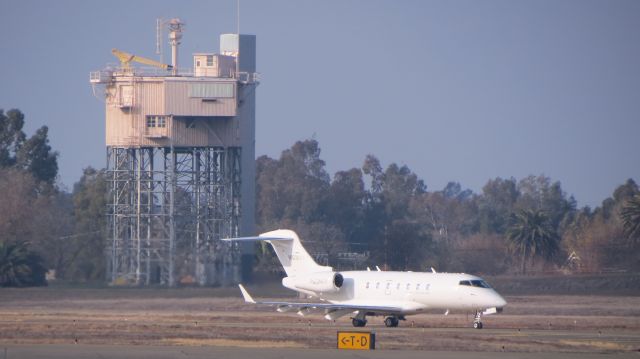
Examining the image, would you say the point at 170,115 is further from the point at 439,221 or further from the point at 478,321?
the point at 439,221

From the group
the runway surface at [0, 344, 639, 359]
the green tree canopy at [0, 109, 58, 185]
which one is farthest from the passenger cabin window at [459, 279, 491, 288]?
the green tree canopy at [0, 109, 58, 185]

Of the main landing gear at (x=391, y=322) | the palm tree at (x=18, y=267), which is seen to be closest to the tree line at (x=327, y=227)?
the palm tree at (x=18, y=267)

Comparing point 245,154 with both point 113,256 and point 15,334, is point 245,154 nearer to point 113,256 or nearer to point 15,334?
point 113,256

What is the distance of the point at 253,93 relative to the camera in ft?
268

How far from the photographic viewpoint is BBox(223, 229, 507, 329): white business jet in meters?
44.1

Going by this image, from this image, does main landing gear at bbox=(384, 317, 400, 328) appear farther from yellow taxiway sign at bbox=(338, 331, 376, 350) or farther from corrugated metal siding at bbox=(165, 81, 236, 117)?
corrugated metal siding at bbox=(165, 81, 236, 117)

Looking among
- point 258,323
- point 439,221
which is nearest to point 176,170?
point 258,323

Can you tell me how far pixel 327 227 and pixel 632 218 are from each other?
122ft

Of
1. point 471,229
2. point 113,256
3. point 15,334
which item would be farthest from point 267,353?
point 471,229

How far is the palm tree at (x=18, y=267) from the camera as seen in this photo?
219 ft

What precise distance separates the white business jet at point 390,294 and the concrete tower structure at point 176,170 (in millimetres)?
26981

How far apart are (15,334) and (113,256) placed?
122 feet

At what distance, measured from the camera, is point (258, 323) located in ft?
151

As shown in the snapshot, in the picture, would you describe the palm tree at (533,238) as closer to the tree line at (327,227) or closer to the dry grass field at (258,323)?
the tree line at (327,227)
